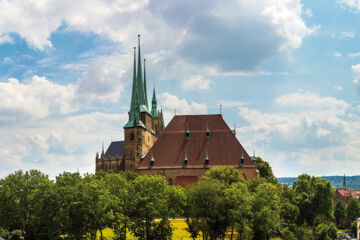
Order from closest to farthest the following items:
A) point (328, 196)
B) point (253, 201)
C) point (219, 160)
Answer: point (253, 201), point (328, 196), point (219, 160)

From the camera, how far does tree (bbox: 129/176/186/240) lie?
1695 inches

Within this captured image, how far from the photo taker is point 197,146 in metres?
84.5

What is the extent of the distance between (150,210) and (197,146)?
1670 inches

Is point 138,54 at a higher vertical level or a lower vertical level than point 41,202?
higher

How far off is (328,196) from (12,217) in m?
49.4

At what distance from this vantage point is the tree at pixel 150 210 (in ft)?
141

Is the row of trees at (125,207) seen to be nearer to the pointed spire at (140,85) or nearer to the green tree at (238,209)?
the green tree at (238,209)

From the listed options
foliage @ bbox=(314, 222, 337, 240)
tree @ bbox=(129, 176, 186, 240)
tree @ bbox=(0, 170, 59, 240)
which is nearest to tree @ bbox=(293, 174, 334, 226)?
foliage @ bbox=(314, 222, 337, 240)

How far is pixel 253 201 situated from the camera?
49.0 m

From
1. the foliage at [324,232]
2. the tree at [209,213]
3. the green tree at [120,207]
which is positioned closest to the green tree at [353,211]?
the foliage at [324,232]

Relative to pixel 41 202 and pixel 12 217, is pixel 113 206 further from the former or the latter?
pixel 12 217

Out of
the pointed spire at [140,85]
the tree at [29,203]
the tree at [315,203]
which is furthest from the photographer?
the pointed spire at [140,85]

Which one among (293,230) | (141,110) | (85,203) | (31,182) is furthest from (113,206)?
(141,110)

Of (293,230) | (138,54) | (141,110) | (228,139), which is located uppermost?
(138,54)
